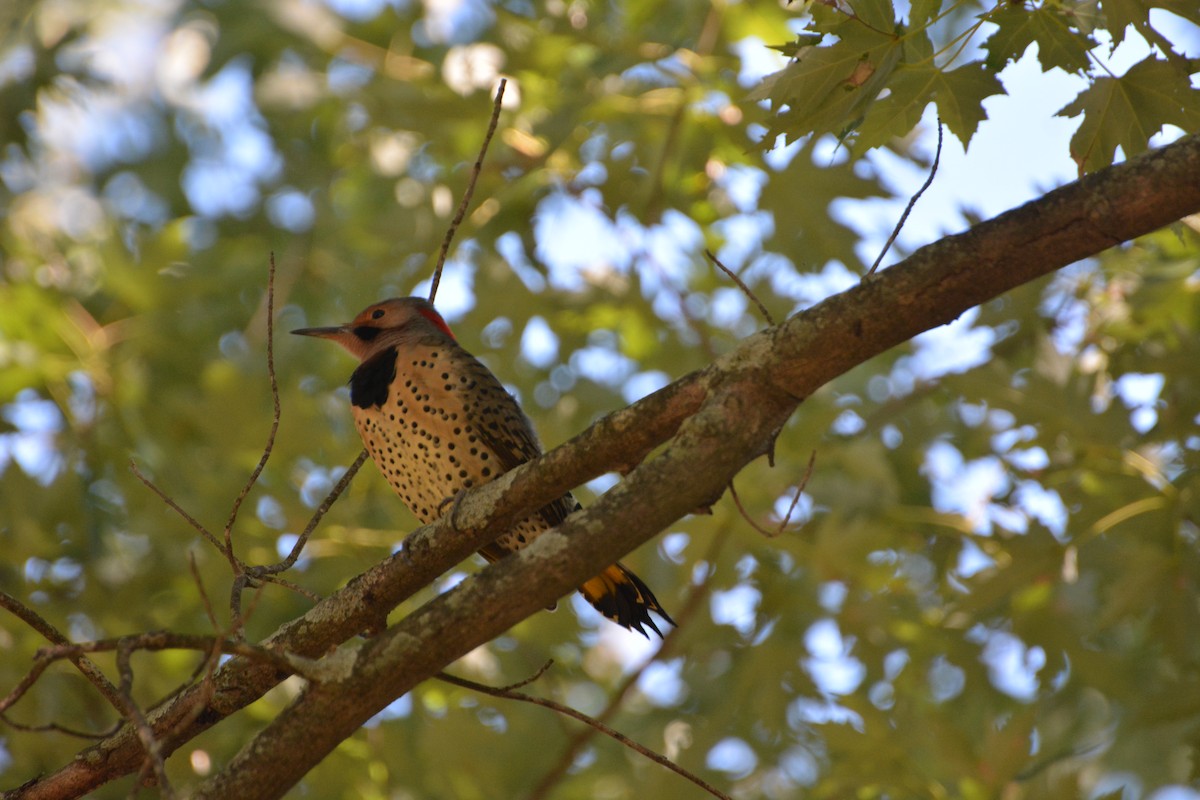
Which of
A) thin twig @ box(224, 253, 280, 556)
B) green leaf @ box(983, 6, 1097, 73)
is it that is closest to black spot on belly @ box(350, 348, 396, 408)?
thin twig @ box(224, 253, 280, 556)

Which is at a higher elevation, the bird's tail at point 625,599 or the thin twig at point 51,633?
the bird's tail at point 625,599

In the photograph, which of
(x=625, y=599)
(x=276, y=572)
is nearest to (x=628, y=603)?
(x=625, y=599)

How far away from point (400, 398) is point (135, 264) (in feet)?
9.95

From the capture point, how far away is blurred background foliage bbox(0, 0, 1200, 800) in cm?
497

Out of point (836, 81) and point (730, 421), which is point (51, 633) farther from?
point (836, 81)

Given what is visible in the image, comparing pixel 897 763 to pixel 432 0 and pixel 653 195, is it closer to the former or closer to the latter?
pixel 653 195

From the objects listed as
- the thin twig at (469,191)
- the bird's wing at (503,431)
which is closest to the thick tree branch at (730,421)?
the thin twig at (469,191)

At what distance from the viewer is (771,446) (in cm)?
295

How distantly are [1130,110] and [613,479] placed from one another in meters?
4.25

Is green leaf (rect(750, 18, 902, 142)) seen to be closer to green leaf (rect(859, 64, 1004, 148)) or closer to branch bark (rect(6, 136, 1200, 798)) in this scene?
green leaf (rect(859, 64, 1004, 148))

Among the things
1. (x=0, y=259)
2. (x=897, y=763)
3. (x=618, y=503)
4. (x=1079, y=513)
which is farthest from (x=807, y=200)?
(x=0, y=259)

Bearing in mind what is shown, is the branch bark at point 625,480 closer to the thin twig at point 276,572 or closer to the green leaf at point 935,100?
the thin twig at point 276,572

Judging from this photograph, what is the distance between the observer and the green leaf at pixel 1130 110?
3.01 metres

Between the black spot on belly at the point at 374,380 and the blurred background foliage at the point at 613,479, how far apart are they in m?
0.80
